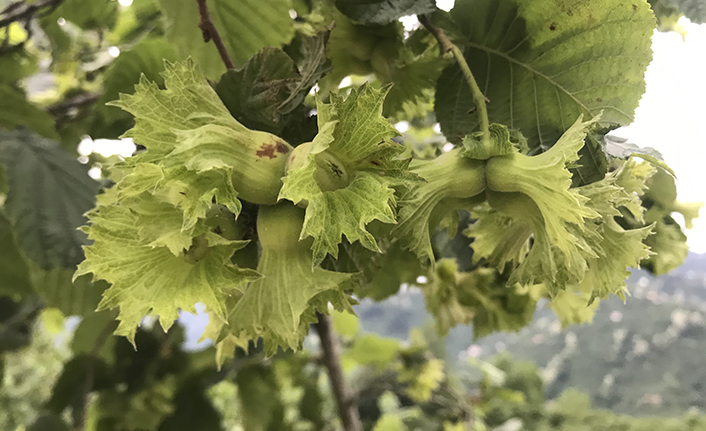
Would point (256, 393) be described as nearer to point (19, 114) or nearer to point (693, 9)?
point (19, 114)

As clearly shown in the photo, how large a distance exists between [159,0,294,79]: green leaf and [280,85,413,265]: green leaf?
250 mm

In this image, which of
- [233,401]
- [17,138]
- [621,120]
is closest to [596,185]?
[621,120]

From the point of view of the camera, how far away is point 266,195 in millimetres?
228

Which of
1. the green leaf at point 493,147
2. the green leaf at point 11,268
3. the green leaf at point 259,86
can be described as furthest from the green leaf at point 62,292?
the green leaf at point 493,147

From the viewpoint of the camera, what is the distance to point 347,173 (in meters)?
0.23

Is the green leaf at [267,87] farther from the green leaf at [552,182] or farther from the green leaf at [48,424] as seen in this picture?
the green leaf at [48,424]

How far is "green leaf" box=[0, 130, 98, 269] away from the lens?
0.48m

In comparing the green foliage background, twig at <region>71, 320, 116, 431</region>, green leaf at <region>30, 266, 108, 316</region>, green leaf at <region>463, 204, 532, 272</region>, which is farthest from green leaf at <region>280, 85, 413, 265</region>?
twig at <region>71, 320, 116, 431</region>

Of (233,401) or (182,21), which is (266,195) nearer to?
(182,21)

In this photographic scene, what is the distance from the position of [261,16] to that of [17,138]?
0.35 m

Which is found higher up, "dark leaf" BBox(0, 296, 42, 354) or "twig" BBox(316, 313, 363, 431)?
"dark leaf" BBox(0, 296, 42, 354)

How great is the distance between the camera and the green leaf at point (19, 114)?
701 mm

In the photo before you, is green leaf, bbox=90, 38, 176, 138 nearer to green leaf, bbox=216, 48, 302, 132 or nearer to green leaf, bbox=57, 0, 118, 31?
green leaf, bbox=216, 48, 302, 132

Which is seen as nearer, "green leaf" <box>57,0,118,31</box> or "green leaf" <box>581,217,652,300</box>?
"green leaf" <box>581,217,652,300</box>
